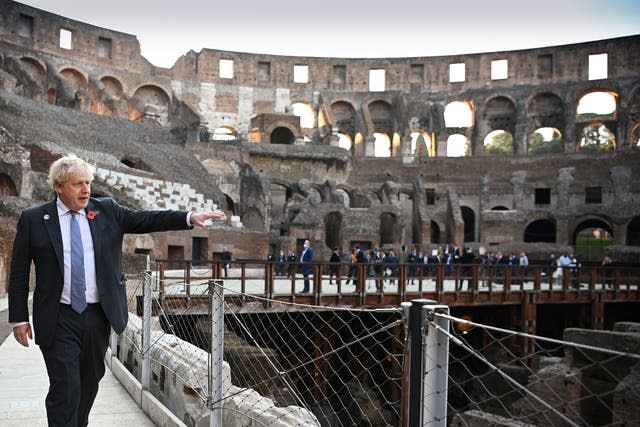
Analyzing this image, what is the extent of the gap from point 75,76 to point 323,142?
17684 mm

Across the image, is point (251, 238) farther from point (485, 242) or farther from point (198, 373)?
point (198, 373)

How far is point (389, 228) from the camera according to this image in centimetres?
3556

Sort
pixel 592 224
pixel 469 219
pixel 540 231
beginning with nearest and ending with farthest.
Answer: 1. pixel 592 224
2. pixel 540 231
3. pixel 469 219

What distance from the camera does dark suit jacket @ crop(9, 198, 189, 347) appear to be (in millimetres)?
3092

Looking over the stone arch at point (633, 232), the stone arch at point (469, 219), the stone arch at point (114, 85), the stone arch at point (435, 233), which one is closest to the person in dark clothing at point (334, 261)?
the stone arch at point (435, 233)

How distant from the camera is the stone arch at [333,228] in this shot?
3238cm

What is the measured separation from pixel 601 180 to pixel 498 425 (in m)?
34.4

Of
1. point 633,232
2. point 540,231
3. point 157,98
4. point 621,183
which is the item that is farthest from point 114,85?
point 633,232

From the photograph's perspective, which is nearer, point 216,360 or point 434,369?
point 434,369

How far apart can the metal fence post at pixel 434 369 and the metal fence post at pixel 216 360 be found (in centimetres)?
163

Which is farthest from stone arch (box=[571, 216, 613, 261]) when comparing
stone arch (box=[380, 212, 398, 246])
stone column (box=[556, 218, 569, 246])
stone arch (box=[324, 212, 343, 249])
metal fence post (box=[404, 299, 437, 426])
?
metal fence post (box=[404, 299, 437, 426])

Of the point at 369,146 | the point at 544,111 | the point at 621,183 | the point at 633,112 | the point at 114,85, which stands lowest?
the point at 621,183

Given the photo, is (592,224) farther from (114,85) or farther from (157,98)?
(114,85)

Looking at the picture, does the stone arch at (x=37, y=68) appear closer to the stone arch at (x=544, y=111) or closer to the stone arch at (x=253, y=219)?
the stone arch at (x=253, y=219)
